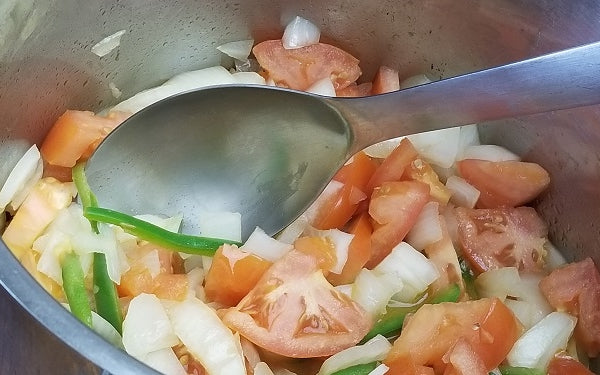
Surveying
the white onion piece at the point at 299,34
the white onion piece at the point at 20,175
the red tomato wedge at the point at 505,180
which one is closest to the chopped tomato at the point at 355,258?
the red tomato wedge at the point at 505,180

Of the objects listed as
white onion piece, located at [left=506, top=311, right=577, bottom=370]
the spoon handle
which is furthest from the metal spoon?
white onion piece, located at [left=506, top=311, right=577, bottom=370]

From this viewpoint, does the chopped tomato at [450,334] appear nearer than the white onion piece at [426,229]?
Yes

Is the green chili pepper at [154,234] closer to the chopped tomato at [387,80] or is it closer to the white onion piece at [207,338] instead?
the white onion piece at [207,338]

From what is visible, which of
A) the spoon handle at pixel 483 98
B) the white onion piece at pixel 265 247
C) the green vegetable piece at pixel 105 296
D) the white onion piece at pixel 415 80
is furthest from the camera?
the white onion piece at pixel 415 80

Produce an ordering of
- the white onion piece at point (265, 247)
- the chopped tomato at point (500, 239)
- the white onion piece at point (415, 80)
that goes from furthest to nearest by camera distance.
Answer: the white onion piece at point (415, 80)
the chopped tomato at point (500, 239)
the white onion piece at point (265, 247)

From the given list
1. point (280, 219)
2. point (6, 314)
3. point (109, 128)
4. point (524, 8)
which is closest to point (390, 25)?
point (524, 8)

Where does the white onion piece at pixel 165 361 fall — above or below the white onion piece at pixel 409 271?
above
